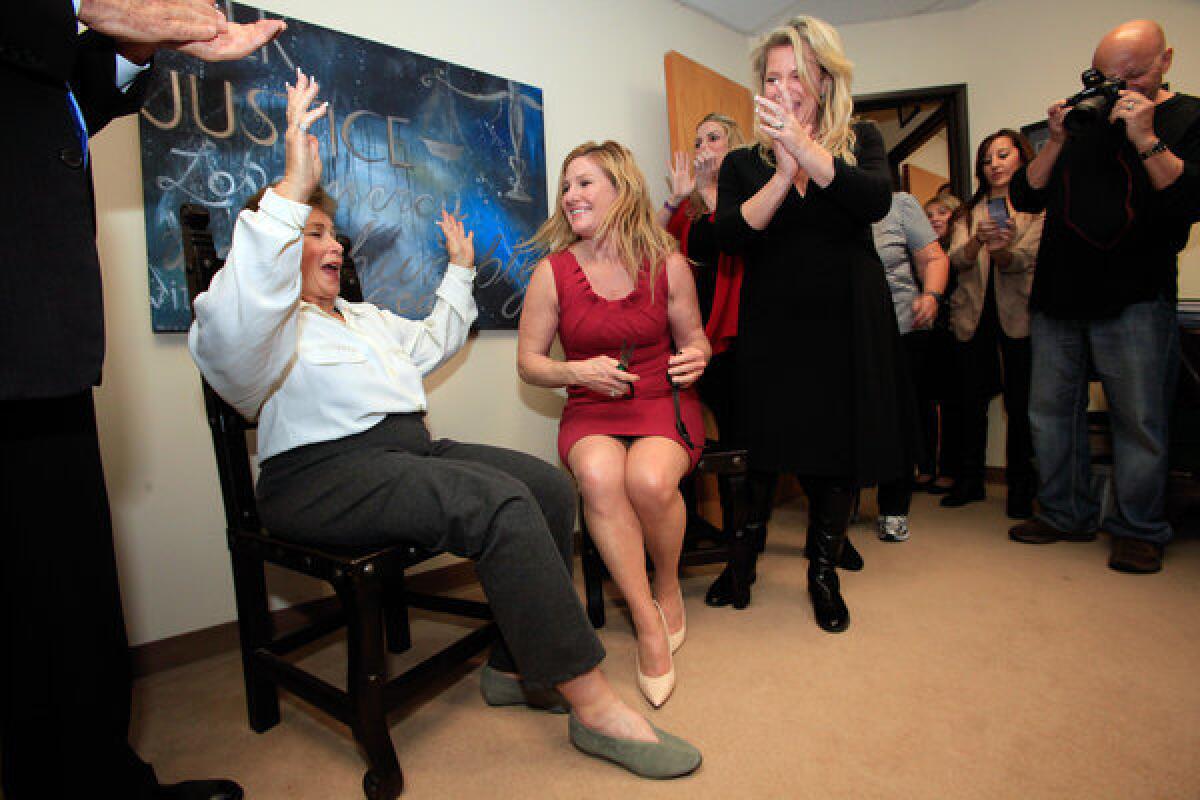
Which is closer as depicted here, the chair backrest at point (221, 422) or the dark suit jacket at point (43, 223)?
the dark suit jacket at point (43, 223)

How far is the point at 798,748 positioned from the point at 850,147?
144cm

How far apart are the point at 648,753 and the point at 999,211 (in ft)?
7.80

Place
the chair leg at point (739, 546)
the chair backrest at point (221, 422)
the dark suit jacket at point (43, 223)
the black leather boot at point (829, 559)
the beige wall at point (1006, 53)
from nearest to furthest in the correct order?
1. the dark suit jacket at point (43, 223)
2. the chair backrest at point (221, 422)
3. the black leather boot at point (829, 559)
4. the chair leg at point (739, 546)
5. the beige wall at point (1006, 53)

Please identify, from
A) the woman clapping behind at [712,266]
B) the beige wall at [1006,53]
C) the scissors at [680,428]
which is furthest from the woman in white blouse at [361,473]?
the beige wall at [1006,53]

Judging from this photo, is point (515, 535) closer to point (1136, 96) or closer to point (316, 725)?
point (316, 725)

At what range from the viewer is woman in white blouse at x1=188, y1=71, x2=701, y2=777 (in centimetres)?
113

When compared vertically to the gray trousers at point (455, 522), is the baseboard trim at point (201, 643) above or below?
below

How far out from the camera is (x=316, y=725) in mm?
1438

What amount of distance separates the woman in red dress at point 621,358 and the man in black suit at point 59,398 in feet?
3.10

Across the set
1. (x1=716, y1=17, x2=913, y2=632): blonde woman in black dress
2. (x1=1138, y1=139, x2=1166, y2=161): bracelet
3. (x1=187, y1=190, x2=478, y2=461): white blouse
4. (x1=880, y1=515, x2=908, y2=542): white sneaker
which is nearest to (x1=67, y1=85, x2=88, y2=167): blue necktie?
(x1=187, y1=190, x2=478, y2=461): white blouse

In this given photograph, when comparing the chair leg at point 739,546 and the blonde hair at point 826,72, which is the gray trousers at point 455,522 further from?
the blonde hair at point 826,72

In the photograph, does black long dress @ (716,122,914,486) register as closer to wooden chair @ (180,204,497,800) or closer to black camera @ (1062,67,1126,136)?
black camera @ (1062,67,1126,136)

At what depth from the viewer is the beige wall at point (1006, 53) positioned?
112 inches

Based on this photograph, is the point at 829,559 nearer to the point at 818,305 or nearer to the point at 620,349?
the point at 818,305
